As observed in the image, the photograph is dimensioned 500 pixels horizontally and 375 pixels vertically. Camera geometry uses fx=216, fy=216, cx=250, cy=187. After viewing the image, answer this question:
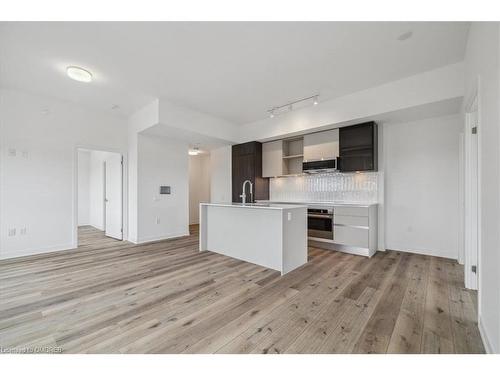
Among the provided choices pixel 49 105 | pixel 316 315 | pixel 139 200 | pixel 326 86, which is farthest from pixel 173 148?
pixel 316 315

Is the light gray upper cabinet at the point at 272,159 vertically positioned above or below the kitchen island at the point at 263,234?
above

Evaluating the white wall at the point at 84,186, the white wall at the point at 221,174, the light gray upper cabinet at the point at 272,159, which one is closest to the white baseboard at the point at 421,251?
the light gray upper cabinet at the point at 272,159

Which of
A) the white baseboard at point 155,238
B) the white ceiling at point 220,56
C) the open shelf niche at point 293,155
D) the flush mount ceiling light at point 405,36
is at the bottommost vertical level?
the white baseboard at point 155,238

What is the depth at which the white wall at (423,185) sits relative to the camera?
3.71 meters

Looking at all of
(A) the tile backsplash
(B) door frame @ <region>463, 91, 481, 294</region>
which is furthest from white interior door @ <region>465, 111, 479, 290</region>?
(A) the tile backsplash

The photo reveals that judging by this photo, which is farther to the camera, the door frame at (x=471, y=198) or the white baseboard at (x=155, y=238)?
the white baseboard at (x=155, y=238)

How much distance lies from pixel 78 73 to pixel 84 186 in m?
5.83

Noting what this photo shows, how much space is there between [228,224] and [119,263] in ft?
6.10

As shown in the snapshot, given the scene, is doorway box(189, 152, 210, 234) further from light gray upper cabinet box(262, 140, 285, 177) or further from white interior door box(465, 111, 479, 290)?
white interior door box(465, 111, 479, 290)

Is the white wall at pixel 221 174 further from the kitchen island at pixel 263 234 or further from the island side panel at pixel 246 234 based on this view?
the kitchen island at pixel 263 234

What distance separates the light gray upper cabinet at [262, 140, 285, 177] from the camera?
5.42m

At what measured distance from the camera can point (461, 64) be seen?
291 centimetres

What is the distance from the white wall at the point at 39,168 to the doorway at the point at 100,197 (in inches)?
31.0
